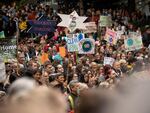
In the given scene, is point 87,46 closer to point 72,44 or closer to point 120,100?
point 72,44

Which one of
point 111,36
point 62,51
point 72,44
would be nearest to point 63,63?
point 72,44

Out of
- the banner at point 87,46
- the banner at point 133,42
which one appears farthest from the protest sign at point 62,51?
the banner at point 133,42

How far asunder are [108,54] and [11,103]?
14744 mm

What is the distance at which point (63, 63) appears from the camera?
14.1 m

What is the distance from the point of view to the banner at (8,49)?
13.3 metres

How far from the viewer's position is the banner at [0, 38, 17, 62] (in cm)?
1333

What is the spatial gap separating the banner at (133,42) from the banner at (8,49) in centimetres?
503

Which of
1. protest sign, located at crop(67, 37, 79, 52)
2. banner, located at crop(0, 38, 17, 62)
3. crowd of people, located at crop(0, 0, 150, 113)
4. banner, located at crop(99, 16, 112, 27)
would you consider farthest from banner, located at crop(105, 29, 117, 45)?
banner, located at crop(0, 38, 17, 62)

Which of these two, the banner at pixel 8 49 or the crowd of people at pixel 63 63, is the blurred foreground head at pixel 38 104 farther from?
the banner at pixel 8 49

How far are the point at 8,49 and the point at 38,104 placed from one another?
11.3 m

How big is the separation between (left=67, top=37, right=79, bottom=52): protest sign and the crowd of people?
0.53 ft

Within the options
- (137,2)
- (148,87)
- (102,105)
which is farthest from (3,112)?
(137,2)

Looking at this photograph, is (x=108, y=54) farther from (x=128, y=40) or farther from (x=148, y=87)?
(x=148, y=87)

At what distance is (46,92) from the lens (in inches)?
97.4
